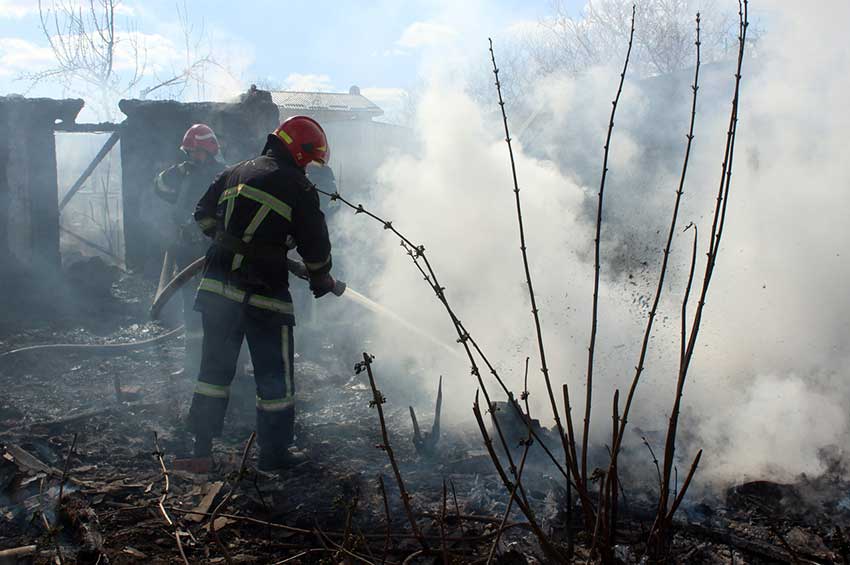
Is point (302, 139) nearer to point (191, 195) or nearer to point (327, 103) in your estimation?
point (191, 195)

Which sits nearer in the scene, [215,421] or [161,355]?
[215,421]

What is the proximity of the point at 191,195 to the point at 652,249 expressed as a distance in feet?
16.3

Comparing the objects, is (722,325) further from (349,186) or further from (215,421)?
(349,186)

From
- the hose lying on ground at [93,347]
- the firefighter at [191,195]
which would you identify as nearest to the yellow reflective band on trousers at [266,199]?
the firefighter at [191,195]

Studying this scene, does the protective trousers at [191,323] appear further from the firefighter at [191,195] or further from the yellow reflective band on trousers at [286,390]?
the yellow reflective band on trousers at [286,390]

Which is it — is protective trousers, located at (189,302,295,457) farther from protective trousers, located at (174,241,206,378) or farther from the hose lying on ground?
the hose lying on ground

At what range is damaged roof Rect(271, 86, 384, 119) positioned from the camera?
1128 inches

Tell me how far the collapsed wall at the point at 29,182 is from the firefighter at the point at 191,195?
3609 mm

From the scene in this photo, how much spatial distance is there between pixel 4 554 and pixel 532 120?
797 centimetres

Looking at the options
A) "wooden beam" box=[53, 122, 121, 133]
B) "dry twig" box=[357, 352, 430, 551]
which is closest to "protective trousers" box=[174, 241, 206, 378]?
"wooden beam" box=[53, 122, 121, 133]

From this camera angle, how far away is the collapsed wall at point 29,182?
27.6ft

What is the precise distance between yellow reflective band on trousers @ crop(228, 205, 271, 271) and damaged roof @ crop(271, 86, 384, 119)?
2474 centimetres

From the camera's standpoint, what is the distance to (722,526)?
10.6 ft

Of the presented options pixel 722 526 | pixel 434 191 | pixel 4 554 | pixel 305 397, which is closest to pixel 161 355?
pixel 305 397
